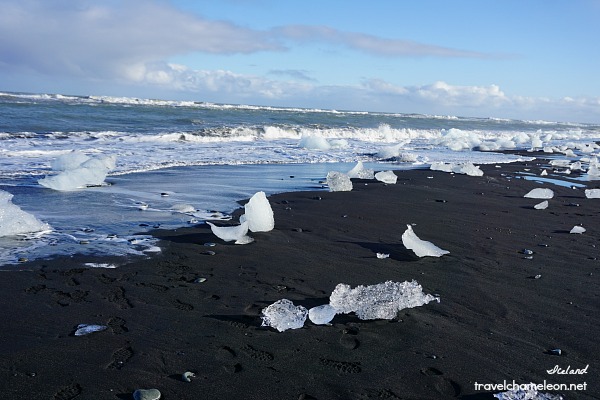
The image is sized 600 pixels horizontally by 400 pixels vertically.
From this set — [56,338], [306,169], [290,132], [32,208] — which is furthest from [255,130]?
[56,338]

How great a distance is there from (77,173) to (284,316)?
212 inches

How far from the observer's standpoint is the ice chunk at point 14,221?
446 cm

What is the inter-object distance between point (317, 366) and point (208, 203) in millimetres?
4343

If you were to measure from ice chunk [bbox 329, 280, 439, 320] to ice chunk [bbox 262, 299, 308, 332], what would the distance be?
0.77 ft

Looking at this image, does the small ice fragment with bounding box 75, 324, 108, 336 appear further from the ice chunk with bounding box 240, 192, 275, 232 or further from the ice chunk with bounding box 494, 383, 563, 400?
the ice chunk with bounding box 240, 192, 275, 232

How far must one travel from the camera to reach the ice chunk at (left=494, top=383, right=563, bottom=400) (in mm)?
2234

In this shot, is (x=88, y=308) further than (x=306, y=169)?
No

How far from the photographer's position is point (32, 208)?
584cm

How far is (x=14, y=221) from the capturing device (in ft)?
14.8

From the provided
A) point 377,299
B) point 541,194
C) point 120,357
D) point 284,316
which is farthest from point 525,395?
point 541,194

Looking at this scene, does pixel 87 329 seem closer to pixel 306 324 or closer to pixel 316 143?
pixel 306 324

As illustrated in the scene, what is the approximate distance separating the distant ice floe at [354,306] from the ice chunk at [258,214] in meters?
2.06

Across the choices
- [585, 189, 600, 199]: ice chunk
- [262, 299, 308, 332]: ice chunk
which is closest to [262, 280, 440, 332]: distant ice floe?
[262, 299, 308, 332]: ice chunk

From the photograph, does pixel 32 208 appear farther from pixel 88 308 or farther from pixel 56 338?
pixel 56 338
